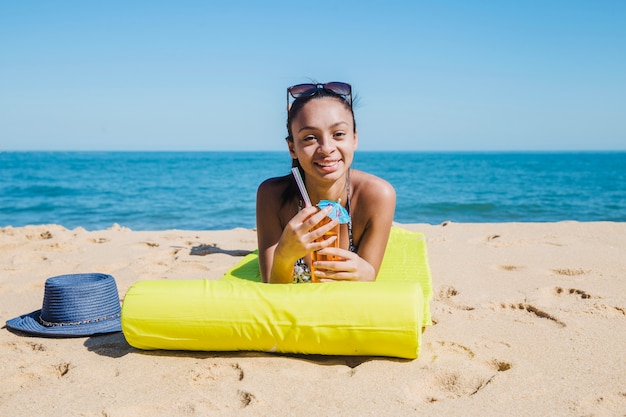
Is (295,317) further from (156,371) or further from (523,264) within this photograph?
(523,264)

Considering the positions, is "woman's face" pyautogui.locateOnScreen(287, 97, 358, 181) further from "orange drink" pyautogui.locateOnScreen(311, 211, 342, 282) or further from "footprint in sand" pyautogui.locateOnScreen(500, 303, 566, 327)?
"footprint in sand" pyautogui.locateOnScreen(500, 303, 566, 327)

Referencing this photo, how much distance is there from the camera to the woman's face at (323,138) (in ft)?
9.74

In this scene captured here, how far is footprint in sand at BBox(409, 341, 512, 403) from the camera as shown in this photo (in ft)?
7.59

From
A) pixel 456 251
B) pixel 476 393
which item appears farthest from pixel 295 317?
pixel 456 251

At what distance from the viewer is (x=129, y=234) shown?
273 inches

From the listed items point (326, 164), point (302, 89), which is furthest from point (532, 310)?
point (302, 89)

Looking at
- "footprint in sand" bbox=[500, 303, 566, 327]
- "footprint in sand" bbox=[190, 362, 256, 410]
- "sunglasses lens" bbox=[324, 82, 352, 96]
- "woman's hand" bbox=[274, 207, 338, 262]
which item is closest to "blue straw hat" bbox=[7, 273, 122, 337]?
"footprint in sand" bbox=[190, 362, 256, 410]

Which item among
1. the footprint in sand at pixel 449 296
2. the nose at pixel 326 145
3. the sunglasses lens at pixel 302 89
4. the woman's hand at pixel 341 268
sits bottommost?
the footprint in sand at pixel 449 296

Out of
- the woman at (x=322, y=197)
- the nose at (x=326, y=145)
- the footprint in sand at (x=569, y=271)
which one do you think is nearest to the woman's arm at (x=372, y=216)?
the woman at (x=322, y=197)

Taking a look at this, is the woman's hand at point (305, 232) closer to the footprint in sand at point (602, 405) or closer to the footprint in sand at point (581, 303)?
the footprint in sand at point (602, 405)

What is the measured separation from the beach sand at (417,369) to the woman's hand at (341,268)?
1.41 feet

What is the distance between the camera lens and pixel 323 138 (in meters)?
2.97

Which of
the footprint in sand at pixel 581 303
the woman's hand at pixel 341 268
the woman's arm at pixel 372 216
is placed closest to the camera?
the woman's hand at pixel 341 268

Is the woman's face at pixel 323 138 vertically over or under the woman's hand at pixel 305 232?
over
